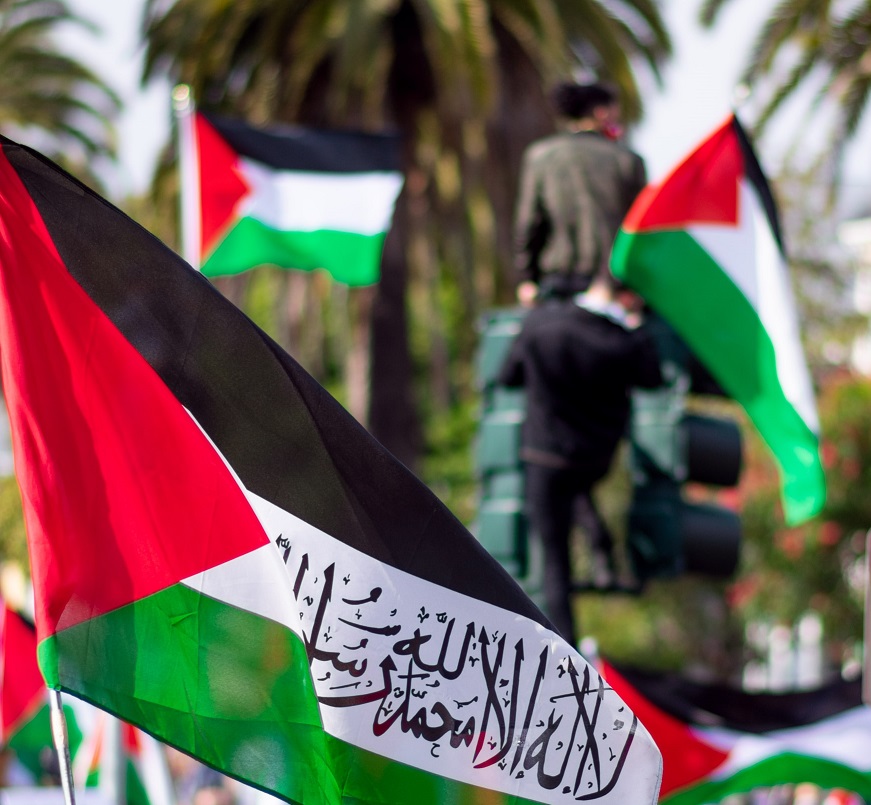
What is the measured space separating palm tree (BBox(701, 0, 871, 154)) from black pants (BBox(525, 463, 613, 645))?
7.71 m

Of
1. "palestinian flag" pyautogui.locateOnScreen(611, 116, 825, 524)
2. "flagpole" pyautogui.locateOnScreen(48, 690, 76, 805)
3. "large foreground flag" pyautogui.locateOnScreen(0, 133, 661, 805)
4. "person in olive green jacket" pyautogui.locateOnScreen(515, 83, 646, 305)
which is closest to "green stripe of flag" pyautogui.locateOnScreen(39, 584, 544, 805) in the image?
"large foreground flag" pyautogui.locateOnScreen(0, 133, 661, 805)

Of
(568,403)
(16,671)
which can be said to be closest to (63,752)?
(568,403)

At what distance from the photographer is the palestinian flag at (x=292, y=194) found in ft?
33.9

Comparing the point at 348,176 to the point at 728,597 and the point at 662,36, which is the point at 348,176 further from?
the point at 728,597

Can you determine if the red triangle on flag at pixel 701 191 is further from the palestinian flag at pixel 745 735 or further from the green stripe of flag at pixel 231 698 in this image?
the green stripe of flag at pixel 231 698

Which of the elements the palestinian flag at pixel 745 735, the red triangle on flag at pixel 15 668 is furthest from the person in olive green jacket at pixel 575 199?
the red triangle on flag at pixel 15 668

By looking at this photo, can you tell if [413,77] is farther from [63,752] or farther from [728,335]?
[63,752]

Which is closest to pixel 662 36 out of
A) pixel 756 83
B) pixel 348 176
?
pixel 756 83

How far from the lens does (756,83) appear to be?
14.8 m

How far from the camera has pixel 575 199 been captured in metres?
7.18

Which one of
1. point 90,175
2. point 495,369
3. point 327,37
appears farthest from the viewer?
point 90,175

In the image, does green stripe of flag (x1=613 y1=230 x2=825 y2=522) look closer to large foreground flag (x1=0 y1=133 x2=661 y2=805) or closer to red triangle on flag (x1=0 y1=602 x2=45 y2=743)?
large foreground flag (x1=0 y1=133 x2=661 y2=805)

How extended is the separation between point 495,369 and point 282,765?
11.0 ft

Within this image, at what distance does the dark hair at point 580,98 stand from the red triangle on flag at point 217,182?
320 cm
